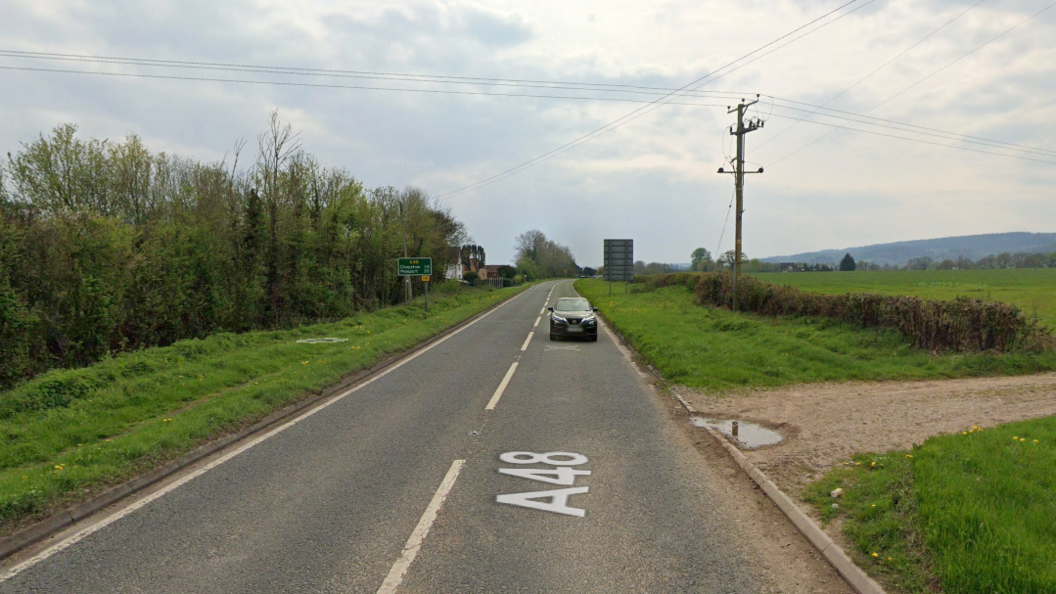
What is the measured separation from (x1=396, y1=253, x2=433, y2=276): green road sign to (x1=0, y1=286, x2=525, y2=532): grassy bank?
40.7ft

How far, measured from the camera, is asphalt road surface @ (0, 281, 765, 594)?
393 cm

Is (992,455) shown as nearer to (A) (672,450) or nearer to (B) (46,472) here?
(A) (672,450)

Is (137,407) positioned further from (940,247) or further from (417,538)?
(940,247)

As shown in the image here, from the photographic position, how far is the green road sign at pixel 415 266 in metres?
28.5

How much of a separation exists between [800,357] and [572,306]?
8901 mm

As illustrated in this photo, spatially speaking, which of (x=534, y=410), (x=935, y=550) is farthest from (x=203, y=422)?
(x=935, y=550)

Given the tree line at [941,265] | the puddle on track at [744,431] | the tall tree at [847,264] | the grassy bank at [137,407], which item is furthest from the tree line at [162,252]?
the tall tree at [847,264]

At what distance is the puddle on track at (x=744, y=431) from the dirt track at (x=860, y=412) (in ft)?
0.60

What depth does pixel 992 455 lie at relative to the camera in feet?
18.0

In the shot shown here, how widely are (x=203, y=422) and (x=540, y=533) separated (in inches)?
219

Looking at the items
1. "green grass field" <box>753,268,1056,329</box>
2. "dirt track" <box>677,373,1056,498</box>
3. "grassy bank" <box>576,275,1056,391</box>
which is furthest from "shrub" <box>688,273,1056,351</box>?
"dirt track" <box>677,373,1056,498</box>

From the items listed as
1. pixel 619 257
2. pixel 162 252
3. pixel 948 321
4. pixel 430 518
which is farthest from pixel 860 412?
pixel 619 257

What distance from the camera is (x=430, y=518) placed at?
493cm

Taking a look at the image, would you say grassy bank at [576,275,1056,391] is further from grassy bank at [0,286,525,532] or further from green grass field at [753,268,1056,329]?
grassy bank at [0,286,525,532]
